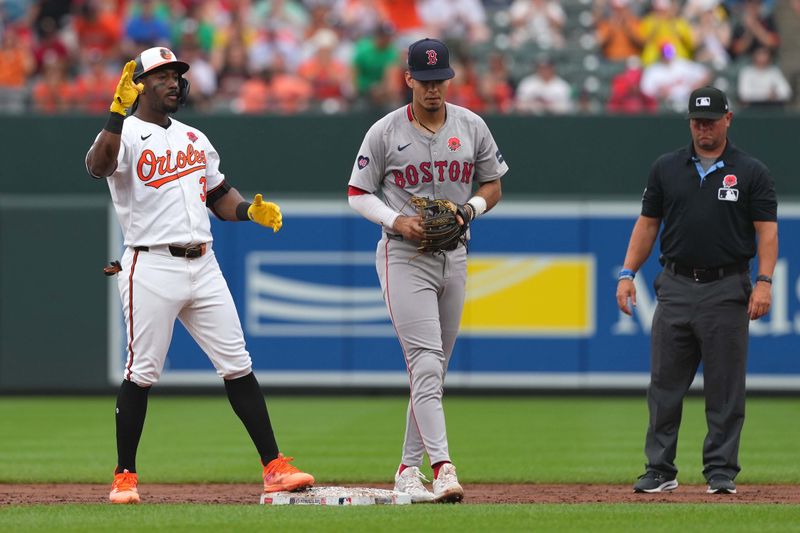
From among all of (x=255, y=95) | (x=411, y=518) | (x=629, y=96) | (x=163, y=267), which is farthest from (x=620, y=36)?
(x=411, y=518)

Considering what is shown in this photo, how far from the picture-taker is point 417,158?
6.71 m

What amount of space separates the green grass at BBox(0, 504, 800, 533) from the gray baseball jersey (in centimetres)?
62

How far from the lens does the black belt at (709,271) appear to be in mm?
7098

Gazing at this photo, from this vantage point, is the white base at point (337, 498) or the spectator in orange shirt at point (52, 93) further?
the spectator in orange shirt at point (52, 93)

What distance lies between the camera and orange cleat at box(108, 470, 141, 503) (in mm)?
6625

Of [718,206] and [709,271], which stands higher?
[718,206]

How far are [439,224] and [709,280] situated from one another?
1.52 m

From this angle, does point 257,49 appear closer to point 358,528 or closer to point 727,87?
point 727,87

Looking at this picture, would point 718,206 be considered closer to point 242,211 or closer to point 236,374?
point 242,211

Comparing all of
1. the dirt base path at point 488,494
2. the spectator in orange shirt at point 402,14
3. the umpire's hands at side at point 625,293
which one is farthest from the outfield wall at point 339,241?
the umpire's hands at side at point 625,293

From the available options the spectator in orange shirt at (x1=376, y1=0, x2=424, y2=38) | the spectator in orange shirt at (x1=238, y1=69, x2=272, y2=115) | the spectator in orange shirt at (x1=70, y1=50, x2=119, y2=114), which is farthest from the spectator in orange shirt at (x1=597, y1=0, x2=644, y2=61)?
the spectator in orange shirt at (x1=70, y1=50, x2=119, y2=114)

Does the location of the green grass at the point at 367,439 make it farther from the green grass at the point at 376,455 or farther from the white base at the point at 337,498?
the white base at the point at 337,498

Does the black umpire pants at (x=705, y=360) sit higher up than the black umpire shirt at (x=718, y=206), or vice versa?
the black umpire shirt at (x=718, y=206)

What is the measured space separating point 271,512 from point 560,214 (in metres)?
8.09
